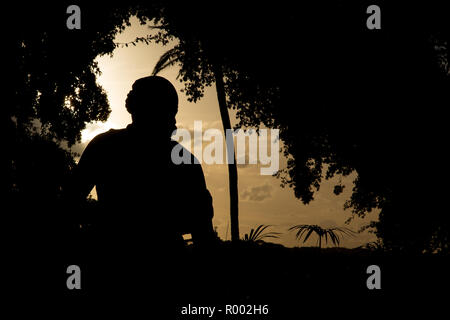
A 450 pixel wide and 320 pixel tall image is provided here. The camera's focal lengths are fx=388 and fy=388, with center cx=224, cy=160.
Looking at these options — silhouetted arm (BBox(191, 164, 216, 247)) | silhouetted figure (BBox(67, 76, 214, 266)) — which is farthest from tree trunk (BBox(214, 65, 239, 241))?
silhouetted figure (BBox(67, 76, 214, 266))

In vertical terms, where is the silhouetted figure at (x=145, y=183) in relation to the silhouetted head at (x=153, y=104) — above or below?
below

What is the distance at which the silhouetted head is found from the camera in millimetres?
1986

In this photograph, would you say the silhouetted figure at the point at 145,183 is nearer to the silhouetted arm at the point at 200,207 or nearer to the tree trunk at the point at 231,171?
the silhouetted arm at the point at 200,207

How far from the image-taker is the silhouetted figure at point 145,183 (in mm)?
1958

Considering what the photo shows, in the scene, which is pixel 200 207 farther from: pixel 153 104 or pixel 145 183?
pixel 153 104

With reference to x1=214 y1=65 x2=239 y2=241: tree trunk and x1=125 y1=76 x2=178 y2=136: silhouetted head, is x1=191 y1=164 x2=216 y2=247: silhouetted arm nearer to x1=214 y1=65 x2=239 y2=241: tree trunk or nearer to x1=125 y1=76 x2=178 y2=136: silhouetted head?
x1=125 y1=76 x2=178 y2=136: silhouetted head

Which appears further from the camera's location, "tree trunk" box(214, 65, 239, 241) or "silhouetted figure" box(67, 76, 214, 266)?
"tree trunk" box(214, 65, 239, 241)

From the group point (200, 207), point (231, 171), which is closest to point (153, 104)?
point (200, 207)

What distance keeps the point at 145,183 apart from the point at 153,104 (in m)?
0.41

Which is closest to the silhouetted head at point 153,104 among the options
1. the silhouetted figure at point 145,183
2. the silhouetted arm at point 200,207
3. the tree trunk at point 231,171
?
the silhouetted figure at point 145,183

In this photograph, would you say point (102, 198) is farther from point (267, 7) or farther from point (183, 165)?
point (267, 7)

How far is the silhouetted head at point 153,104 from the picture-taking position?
1986 millimetres

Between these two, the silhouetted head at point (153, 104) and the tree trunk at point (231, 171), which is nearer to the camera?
the silhouetted head at point (153, 104)

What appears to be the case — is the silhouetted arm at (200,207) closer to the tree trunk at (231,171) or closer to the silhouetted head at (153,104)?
the silhouetted head at (153,104)
